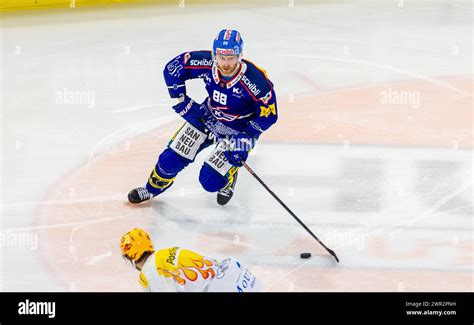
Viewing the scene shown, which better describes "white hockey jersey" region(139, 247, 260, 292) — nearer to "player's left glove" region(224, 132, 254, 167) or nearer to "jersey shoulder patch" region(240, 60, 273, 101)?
"player's left glove" region(224, 132, 254, 167)

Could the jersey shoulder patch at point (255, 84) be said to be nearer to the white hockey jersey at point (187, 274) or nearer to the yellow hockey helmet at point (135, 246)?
the white hockey jersey at point (187, 274)

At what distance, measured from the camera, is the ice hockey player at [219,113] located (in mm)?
7441

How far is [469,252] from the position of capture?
7492mm

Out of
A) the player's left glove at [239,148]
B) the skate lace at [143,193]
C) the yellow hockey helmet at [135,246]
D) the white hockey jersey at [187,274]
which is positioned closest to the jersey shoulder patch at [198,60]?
the player's left glove at [239,148]

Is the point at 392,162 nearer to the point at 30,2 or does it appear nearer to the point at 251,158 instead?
the point at 251,158

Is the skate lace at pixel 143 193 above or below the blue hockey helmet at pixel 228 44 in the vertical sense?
below

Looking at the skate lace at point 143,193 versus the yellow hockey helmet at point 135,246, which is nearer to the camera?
the yellow hockey helmet at point 135,246

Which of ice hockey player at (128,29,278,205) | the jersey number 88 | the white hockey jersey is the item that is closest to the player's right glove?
ice hockey player at (128,29,278,205)

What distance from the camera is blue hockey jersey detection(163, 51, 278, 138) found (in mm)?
7453

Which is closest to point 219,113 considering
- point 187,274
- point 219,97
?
point 219,97

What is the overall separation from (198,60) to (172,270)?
2.47 metres

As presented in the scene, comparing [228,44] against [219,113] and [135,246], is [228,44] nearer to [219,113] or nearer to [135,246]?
[219,113]

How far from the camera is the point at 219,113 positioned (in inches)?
302
